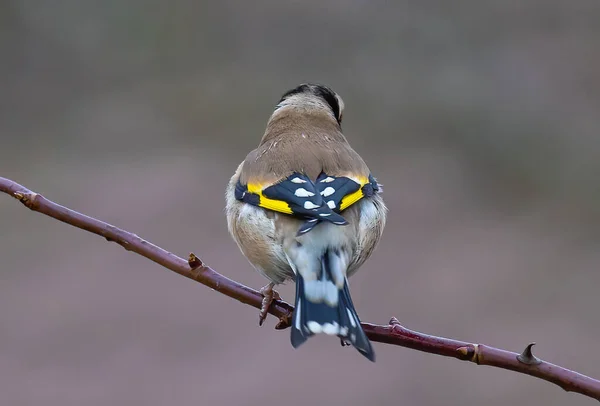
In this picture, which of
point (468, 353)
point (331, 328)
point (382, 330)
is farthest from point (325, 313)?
point (468, 353)

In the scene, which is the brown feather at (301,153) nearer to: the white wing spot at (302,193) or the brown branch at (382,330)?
the white wing spot at (302,193)

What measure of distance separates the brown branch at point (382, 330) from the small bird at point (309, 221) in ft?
0.45

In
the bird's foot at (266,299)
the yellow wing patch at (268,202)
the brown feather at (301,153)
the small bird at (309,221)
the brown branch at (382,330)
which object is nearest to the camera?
the brown branch at (382,330)

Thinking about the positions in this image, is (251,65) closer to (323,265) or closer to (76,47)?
(76,47)

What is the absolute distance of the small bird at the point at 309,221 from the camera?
10.6 ft

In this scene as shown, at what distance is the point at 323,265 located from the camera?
135 inches

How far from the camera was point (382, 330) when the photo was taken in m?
3.00

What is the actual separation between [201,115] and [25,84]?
316cm

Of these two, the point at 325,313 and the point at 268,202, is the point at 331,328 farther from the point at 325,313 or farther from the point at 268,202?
the point at 268,202

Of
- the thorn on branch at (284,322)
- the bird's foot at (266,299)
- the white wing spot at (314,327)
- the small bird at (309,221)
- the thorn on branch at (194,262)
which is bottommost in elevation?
the white wing spot at (314,327)

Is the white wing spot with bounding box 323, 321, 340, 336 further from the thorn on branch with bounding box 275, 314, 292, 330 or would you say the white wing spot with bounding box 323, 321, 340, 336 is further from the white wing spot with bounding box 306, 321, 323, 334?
Result: the thorn on branch with bounding box 275, 314, 292, 330

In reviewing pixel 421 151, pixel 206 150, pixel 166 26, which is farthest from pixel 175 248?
pixel 166 26

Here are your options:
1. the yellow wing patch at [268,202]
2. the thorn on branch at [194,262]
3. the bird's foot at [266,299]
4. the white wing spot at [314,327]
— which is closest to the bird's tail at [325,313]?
the white wing spot at [314,327]

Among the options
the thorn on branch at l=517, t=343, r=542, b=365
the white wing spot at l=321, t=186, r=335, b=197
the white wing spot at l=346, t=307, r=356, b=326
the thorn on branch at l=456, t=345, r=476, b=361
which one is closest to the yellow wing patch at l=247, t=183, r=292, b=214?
the white wing spot at l=321, t=186, r=335, b=197
